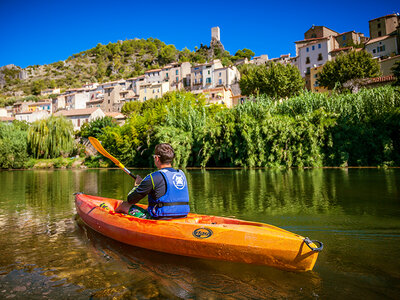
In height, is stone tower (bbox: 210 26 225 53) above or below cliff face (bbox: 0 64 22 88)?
above

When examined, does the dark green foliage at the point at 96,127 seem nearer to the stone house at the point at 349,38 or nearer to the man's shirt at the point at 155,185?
the man's shirt at the point at 155,185

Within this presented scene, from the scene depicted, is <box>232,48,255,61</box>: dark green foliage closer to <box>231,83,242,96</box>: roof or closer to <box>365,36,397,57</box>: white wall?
<box>231,83,242,96</box>: roof

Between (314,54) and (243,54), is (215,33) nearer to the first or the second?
(243,54)

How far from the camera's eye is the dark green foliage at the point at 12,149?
31656mm

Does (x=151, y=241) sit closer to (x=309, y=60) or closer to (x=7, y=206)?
(x=7, y=206)

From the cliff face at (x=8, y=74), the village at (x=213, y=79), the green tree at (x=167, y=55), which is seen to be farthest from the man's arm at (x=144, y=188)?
the cliff face at (x=8, y=74)

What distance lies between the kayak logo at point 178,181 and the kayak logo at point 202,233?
2.36 feet

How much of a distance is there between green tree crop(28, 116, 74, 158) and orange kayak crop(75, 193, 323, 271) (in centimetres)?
3317

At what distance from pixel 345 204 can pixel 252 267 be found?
478 centimetres

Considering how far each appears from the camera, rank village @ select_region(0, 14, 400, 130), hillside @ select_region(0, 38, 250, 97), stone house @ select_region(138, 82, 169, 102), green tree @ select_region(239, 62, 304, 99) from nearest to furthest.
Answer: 1. green tree @ select_region(239, 62, 304, 99)
2. village @ select_region(0, 14, 400, 130)
3. stone house @ select_region(138, 82, 169, 102)
4. hillside @ select_region(0, 38, 250, 97)

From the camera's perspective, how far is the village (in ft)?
172

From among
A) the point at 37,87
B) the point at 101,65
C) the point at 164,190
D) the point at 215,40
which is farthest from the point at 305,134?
the point at 101,65

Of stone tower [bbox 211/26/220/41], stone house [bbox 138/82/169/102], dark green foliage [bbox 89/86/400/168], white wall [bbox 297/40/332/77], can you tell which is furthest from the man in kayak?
stone tower [bbox 211/26/220/41]

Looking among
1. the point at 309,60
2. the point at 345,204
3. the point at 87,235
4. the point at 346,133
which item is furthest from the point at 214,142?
the point at 309,60
